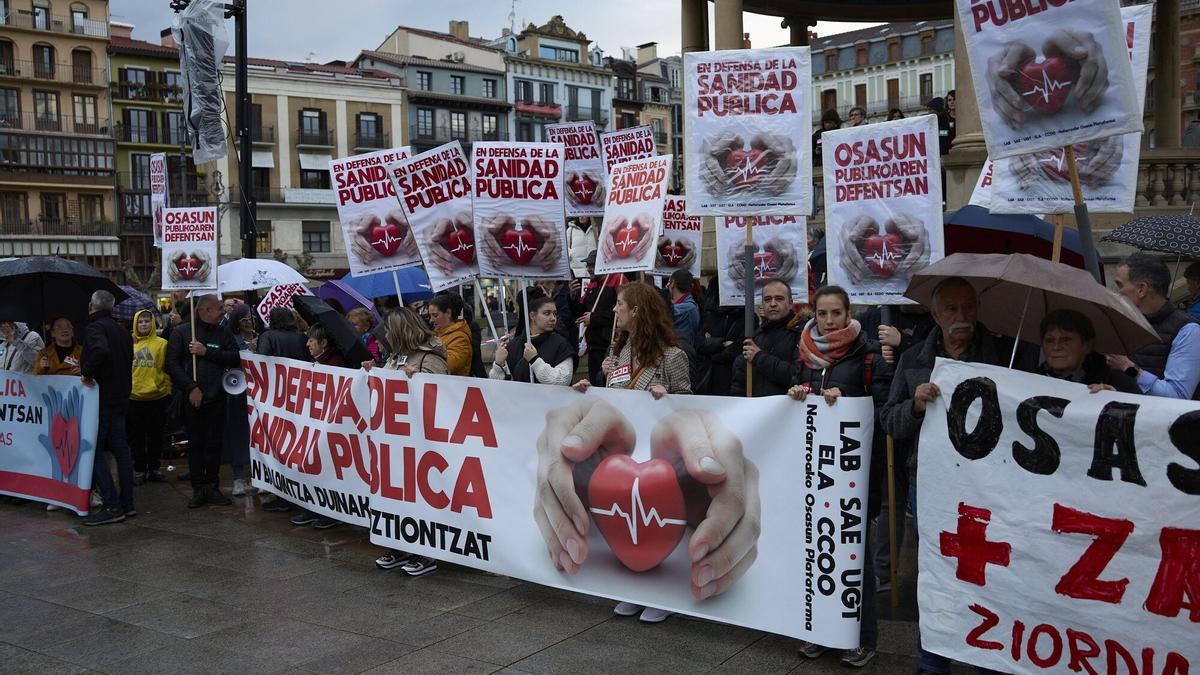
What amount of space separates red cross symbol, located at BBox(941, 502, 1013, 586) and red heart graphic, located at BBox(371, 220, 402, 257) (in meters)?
5.87

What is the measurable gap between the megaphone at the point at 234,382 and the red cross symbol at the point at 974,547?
261 inches

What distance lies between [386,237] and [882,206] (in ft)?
14.4

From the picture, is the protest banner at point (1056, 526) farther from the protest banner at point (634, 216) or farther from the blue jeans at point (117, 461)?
the blue jeans at point (117, 461)

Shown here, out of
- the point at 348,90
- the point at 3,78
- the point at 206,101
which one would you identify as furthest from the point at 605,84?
the point at 206,101

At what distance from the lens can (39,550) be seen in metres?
7.78

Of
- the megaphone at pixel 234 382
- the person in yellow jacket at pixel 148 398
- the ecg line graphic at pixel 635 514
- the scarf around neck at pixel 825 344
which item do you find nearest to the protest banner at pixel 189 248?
the person in yellow jacket at pixel 148 398

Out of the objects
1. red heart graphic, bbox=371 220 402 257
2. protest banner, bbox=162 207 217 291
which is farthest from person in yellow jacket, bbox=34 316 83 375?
red heart graphic, bbox=371 220 402 257

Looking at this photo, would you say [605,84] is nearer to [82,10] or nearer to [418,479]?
[82,10]

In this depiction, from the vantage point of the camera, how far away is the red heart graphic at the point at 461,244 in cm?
818

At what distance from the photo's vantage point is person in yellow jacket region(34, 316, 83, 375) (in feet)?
30.1

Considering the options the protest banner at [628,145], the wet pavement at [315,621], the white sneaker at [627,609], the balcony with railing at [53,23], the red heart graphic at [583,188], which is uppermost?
the balcony with railing at [53,23]

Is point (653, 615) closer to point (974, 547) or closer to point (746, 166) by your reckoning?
point (974, 547)

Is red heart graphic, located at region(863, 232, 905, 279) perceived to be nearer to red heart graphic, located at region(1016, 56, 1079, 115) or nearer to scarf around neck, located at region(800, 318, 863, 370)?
scarf around neck, located at region(800, 318, 863, 370)

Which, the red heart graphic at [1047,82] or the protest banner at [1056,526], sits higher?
the red heart graphic at [1047,82]
